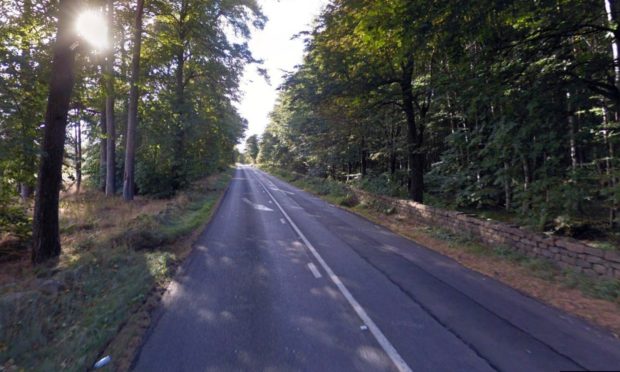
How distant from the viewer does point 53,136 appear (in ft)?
25.4

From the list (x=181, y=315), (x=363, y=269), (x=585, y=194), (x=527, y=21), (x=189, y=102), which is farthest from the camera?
(x=189, y=102)

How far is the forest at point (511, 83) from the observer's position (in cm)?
768

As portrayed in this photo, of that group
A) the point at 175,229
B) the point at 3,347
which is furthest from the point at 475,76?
the point at 3,347

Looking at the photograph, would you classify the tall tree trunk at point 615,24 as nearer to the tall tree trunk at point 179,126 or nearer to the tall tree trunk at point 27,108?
the tall tree trunk at point 27,108

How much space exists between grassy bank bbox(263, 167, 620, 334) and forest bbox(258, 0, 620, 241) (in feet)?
7.14

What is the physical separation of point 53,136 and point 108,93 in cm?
462

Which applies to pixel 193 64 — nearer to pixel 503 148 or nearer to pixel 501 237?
pixel 503 148

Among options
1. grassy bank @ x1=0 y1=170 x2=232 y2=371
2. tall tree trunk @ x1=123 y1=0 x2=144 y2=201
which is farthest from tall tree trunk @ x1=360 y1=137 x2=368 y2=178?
grassy bank @ x1=0 y1=170 x2=232 y2=371

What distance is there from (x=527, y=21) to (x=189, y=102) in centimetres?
1696

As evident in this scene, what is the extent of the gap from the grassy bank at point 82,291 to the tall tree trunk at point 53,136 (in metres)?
0.62

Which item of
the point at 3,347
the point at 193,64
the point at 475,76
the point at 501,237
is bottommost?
the point at 3,347

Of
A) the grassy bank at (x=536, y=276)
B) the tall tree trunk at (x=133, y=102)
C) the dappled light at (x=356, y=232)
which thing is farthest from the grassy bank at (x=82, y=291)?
the grassy bank at (x=536, y=276)

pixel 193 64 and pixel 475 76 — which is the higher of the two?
pixel 193 64

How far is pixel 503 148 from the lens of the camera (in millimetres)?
10453
